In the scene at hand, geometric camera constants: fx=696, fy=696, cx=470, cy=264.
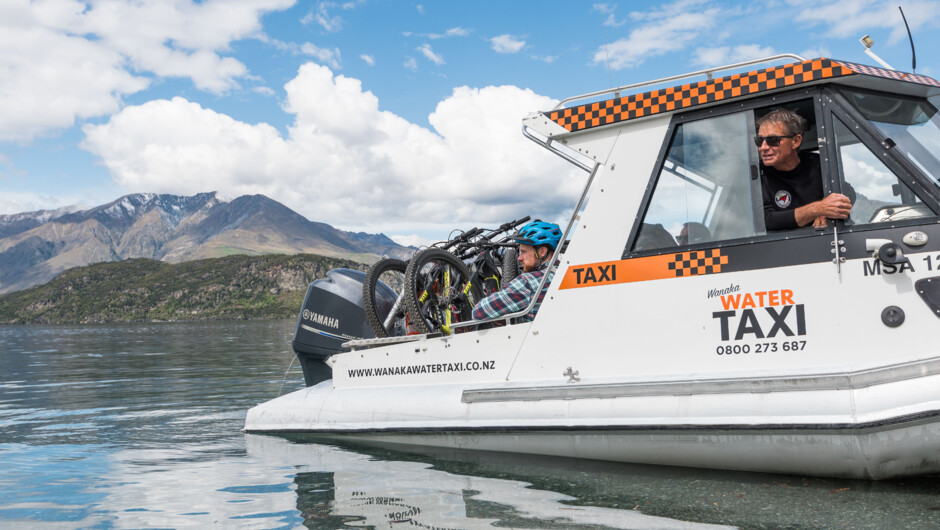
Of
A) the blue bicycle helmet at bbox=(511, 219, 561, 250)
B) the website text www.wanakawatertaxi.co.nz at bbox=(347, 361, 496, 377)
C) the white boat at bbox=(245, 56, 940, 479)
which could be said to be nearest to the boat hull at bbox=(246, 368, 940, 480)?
the white boat at bbox=(245, 56, 940, 479)

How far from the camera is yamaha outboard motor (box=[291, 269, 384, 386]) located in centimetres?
759

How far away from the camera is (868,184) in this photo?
4328mm

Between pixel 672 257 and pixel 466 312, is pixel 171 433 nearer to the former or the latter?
pixel 466 312

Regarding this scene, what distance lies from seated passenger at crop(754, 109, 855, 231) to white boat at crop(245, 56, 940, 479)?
0.08 m

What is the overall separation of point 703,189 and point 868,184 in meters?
0.99

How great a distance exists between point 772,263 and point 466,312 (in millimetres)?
3149

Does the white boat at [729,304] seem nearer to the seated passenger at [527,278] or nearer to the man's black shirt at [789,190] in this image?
the man's black shirt at [789,190]

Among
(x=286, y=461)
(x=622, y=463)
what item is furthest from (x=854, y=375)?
(x=286, y=461)

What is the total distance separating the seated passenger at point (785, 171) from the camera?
4492mm

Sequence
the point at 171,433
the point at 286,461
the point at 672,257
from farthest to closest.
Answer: the point at 171,433 → the point at 286,461 → the point at 672,257

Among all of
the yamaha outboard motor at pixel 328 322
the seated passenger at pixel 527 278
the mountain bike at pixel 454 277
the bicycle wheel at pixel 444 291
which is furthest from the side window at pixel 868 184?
the yamaha outboard motor at pixel 328 322

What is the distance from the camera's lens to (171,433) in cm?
756

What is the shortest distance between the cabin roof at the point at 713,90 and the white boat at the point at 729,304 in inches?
0.5

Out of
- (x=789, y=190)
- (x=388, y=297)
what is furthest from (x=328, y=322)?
(x=789, y=190)
